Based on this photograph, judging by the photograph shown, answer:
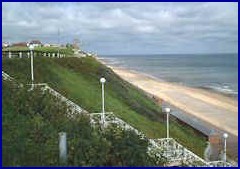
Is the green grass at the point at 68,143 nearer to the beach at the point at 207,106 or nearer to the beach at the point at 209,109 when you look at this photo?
the beach at the point at 209,109

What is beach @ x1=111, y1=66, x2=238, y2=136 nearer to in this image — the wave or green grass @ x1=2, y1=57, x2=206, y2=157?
the wave

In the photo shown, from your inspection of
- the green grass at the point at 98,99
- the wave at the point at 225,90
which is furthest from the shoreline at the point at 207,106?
the green grass at the point at 98,99

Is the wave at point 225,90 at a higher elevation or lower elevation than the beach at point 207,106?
higher

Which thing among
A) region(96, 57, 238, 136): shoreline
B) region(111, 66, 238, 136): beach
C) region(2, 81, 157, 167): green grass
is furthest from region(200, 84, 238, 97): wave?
region(2, 81, 157, 167): green grass

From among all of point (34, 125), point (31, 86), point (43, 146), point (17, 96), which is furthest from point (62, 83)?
point (43, 146)

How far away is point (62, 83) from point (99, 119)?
857 cm

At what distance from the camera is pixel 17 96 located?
1858 cm

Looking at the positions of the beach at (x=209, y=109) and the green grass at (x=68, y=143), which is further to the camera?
the beach at (x=209, y=109)

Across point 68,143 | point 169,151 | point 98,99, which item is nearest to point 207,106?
point 98,99

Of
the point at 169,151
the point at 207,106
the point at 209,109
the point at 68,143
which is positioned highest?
the point at 68,143

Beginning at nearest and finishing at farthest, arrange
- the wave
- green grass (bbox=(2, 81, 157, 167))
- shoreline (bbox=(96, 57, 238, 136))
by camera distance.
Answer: green grass (bbox=(2, 81, 157, 167)), shoreline (bbox=(96, 57, 238, 136)), the wave

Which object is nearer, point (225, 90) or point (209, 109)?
point (209, 109)

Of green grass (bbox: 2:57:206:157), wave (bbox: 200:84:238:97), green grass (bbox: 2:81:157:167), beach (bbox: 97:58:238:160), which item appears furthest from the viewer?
wave (bbox: 200:84:238:97)

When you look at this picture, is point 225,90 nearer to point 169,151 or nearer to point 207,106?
point 207,106
